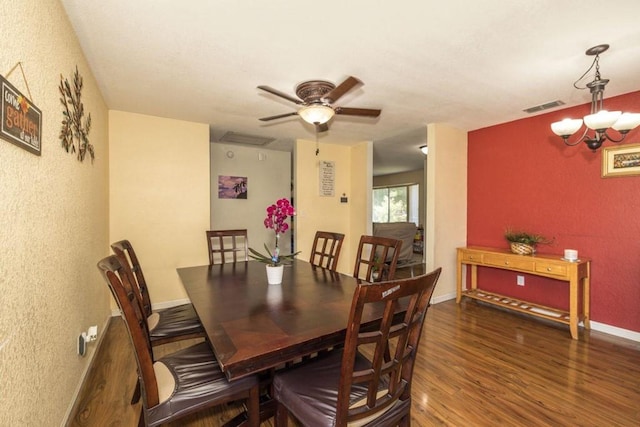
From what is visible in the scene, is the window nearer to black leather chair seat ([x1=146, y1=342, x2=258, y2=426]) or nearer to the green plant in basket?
the green plant in basket

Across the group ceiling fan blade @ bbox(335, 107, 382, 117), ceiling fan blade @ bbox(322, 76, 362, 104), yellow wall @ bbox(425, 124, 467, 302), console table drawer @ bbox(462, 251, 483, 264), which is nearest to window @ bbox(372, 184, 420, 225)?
yellow wall @ bbox(425, 124, 467, 302)

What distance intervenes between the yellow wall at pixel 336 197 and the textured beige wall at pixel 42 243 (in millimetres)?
2858

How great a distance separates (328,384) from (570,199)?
3.45 m

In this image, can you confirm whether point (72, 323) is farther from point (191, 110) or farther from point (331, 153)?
point (331, 153)

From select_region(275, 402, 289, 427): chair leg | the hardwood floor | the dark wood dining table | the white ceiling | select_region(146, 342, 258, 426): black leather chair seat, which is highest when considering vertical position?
the white ceiling

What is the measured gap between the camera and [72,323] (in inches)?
69.6

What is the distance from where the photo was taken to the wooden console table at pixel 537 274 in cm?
282

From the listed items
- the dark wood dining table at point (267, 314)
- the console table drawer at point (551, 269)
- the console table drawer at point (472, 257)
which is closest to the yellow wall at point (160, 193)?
the dark wood dining table at point (267, 314)

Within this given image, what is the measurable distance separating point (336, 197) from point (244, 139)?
69.6 inches

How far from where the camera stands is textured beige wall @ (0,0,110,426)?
40.9 inches

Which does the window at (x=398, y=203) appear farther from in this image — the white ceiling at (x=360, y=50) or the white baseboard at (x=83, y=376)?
the white baseboard at (x=83, y=376)

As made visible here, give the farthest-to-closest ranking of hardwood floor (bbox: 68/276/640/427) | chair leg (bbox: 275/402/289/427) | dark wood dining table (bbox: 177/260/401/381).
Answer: hardwood floor (bbox: 68/276/640/427) < chair leg (bbox: 275/402/289/427) < dark wood dining table (bbox: 177/260/401/381)

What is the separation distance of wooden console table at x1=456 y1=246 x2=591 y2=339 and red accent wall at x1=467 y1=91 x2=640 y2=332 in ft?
0.54

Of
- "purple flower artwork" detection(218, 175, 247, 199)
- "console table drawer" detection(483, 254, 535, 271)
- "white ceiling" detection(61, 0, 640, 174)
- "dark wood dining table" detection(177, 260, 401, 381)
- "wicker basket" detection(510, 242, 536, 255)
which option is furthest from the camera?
"purple flower artwork" detection(218, 175, 247, 199)
